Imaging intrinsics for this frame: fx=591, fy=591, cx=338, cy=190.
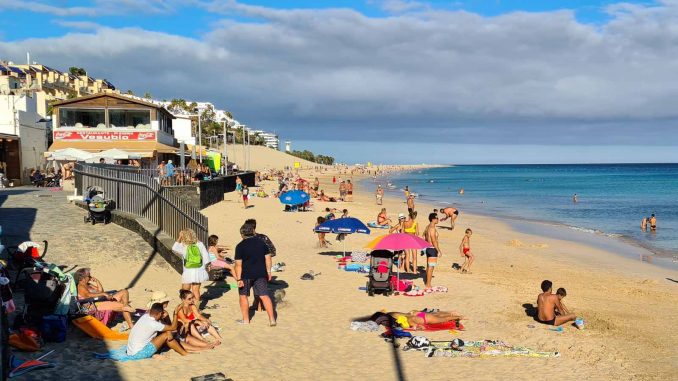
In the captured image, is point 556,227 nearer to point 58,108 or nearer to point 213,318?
point 213,318

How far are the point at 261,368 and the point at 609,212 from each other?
36.4 m

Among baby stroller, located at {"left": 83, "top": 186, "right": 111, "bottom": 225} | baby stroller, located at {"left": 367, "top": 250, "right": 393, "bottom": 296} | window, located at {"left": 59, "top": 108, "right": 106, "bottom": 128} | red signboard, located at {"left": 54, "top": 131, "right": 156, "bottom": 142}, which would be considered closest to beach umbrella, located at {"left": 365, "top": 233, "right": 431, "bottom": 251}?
baby stroller, located at {"left": 367, "top": 250, "right": 393, "bottom": 296}

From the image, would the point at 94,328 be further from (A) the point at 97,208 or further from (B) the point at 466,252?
(B) the point at 466,252

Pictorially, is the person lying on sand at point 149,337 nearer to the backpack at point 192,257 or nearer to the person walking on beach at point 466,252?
the backpack at point 192,257

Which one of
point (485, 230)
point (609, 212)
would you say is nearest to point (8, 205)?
point (485, 230)

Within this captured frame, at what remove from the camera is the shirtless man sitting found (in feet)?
31.2

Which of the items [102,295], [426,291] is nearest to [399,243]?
[426,291]

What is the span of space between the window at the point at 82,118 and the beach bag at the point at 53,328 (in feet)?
83.8

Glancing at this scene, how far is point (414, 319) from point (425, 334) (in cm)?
34

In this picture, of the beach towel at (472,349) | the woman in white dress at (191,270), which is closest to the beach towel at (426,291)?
the beach towel at (472,349)

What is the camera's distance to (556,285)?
13.9m

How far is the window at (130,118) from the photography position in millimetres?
31516

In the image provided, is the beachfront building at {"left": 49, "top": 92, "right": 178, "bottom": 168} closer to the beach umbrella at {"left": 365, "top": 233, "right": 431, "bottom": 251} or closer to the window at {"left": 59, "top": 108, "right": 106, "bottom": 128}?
the window at {"left": 59, "top": 108, "right": 106, "bottom": 128}

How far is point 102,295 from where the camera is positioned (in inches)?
343
